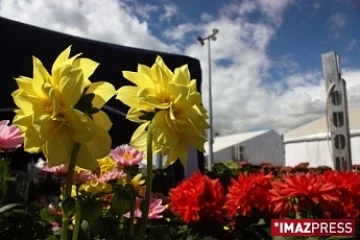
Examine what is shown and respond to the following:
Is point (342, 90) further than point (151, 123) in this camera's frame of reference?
Yes

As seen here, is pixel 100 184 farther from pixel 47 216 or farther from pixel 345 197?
pixel 345 197

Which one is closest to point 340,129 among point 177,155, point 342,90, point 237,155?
point 342,90

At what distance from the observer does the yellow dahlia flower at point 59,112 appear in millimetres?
367

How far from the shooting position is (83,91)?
0.38 meters

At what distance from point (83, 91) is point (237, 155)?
1821 cm

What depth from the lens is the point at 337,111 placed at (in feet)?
8.66

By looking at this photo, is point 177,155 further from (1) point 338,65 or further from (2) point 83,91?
(1) point 338,65

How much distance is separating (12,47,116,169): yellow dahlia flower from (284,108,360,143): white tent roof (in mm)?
11019

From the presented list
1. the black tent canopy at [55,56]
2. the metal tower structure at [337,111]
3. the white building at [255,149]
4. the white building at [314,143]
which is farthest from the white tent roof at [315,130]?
the black tent canopy at [55,56]

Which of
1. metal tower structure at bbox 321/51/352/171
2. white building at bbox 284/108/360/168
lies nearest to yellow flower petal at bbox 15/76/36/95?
metal tower structure at bbox 321/51/352/171

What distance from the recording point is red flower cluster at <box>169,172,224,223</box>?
1117 mm

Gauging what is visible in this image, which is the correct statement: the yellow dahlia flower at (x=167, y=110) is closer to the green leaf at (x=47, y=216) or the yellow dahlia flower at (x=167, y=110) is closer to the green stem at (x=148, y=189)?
the green stem at (x=148, y=189)

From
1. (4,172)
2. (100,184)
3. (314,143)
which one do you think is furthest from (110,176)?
(314,143)

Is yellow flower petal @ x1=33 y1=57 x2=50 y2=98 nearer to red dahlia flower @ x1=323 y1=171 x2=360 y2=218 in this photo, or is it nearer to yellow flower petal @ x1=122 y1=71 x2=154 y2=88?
yellow flower petal @ x1=122 y1=71 x2=154 y2=88
